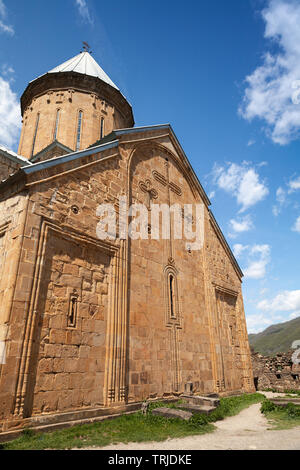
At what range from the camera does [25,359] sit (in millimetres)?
5543

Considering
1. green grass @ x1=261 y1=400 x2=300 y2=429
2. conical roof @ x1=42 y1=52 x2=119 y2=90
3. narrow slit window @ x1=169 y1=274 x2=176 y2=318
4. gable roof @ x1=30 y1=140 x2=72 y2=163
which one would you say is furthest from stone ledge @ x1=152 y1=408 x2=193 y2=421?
conical roof @ x1=42 y1=52 x2=119 y2=90

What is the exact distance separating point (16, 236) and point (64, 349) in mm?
2532

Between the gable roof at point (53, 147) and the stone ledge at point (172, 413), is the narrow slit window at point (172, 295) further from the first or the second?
the gable roof at point (53, 147)

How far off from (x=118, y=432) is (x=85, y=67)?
55.2 feet

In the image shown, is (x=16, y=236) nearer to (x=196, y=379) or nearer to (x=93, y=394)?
(x=93, y=394)

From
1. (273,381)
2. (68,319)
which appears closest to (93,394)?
(68,319)

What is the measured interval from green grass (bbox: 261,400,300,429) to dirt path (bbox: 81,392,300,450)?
1.21 ft

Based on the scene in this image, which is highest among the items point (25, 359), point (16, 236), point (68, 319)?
point (16, 236)

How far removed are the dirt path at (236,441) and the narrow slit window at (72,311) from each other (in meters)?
2.50

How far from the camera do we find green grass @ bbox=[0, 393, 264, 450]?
16.4 ft

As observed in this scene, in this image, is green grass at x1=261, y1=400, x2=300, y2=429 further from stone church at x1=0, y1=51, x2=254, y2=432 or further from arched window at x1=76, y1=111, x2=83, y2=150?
arched window at x1=76, y1=111, x2=83, y2=150

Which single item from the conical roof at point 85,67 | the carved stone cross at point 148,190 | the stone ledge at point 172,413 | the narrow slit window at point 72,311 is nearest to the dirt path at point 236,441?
the stone ledge at point 172,413

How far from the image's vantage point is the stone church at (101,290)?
588cm

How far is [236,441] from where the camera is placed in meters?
5.39
